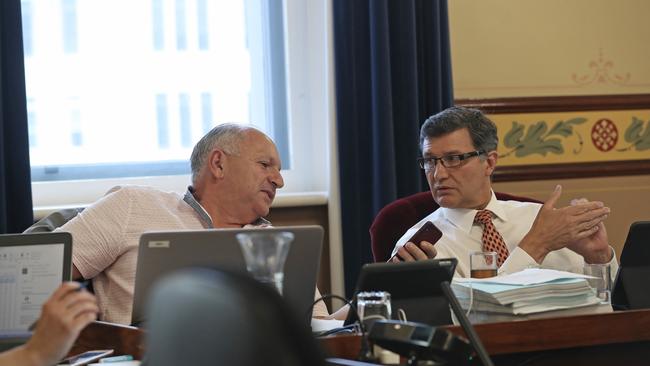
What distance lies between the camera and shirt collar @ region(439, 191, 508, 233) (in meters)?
2.92

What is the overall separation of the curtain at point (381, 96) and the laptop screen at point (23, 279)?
5.22 ft

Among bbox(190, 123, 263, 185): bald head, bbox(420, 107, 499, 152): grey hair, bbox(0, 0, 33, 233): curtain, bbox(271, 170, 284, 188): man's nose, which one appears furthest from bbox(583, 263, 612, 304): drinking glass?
bbox(0, 0, 33, 233): curtain

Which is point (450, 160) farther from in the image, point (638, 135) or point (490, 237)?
point (638, 135)

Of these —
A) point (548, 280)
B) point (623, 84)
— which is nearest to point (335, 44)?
point (623, 84)

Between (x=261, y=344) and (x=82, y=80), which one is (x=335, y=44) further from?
(x=261, y=344)

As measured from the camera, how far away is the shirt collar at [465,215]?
2916mm

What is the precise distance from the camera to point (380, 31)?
3461 mm

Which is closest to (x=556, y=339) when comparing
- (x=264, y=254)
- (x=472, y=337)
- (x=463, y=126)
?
(x=472, y=337)

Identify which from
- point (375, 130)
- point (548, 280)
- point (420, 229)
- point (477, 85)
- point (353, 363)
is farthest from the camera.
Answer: point (477, 85)

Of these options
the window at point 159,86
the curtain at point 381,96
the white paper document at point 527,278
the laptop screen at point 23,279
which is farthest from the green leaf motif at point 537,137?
the laptop screen at point 23,279

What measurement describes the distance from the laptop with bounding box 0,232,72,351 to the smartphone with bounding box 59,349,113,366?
178mm

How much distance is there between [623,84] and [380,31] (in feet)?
3.89

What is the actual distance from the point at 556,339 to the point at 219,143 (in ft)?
4.23

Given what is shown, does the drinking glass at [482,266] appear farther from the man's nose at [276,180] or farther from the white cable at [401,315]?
the man's nose at [276,180]
